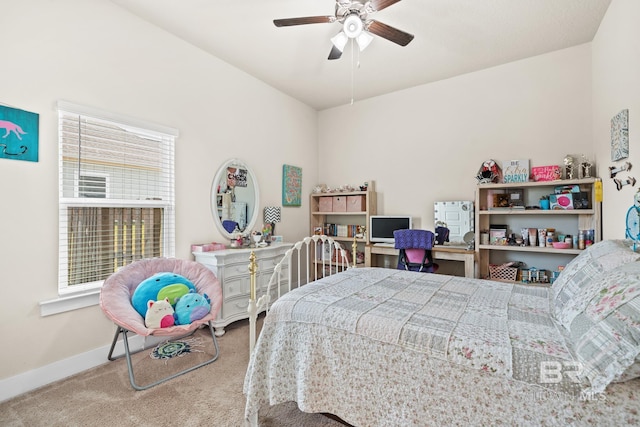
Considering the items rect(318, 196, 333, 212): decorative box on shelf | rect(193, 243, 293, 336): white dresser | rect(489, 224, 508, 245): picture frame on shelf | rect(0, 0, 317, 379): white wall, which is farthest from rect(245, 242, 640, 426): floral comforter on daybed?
rect(318, 196, 333, 212): decorative box on shelf

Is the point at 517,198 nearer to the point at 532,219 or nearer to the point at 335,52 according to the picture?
the point at 532,219

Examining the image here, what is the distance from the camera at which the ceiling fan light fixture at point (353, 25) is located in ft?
6.82

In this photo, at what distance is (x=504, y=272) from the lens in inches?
126

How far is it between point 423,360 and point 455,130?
323 cm

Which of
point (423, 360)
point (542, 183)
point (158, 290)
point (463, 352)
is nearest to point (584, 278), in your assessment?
point (463, 352)

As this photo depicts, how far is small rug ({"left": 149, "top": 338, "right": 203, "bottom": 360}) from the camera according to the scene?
250 centimetres

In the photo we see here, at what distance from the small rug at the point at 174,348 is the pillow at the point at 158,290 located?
56cm

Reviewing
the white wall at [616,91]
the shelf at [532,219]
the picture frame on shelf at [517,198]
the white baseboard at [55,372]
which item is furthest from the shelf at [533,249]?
the white baseboard at [55,372]

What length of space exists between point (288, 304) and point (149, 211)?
1852mm

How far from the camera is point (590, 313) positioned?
1.12 m

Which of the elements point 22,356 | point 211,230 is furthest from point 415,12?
point 22,356

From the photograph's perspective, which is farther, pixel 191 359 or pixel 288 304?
pixel 191 359

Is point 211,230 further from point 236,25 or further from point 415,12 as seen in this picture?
point 415,12

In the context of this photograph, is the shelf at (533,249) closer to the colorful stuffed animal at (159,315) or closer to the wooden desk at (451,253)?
the wooden desk at (451,253)
